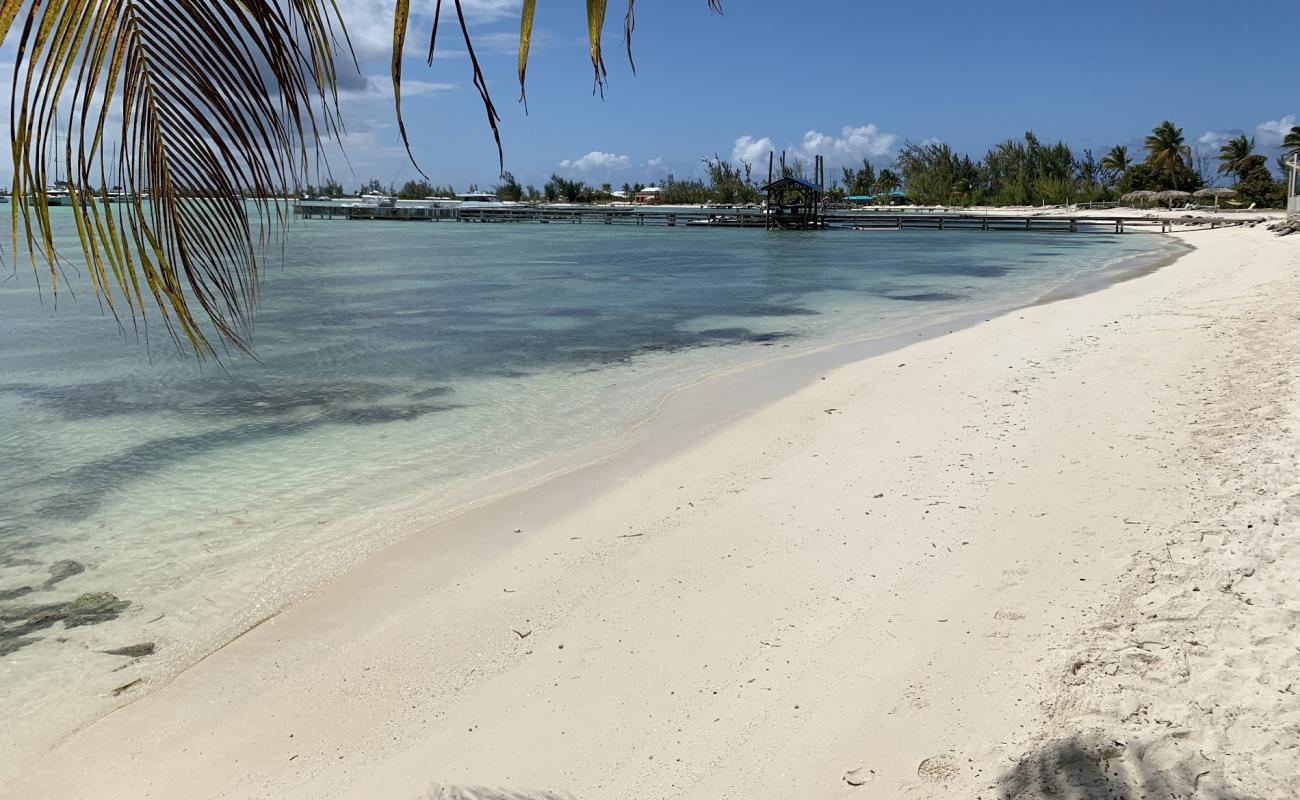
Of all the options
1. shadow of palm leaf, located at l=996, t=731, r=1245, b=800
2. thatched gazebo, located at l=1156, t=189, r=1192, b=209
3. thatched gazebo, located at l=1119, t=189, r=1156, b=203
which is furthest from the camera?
thatched gazebo, located at l=1119, t=189, r=1156, b=203

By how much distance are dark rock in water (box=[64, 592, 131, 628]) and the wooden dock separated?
23603mm

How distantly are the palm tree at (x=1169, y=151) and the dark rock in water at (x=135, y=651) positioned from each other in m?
71.7

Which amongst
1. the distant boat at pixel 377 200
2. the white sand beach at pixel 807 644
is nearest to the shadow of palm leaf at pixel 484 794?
the white sand beach at pixel 807 644

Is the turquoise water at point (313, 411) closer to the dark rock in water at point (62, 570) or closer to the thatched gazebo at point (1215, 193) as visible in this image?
the dark rock in water at point (62, 570)

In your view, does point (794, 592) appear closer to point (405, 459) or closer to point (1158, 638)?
point (1158, 638)

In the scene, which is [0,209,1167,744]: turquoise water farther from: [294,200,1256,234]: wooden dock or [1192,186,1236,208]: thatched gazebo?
[1192,186,1236,208]: thatched gazebo

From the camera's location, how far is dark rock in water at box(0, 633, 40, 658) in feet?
14.7

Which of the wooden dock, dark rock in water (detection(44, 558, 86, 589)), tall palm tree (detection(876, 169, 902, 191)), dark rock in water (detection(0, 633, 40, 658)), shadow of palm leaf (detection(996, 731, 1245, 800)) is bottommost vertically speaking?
dark rock in water (detection(0, 633, 40, 658))

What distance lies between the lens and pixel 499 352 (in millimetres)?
13766

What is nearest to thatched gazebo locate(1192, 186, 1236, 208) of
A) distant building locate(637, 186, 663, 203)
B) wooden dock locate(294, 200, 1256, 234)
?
wooden dock locate(294, 200, 1256, 234)

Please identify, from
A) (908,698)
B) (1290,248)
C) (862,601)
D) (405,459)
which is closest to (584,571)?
(862,601)

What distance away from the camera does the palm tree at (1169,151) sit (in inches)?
2394

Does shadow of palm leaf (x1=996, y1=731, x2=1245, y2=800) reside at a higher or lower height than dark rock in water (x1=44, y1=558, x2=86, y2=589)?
higher

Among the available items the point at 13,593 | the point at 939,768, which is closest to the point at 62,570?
the point at 13,593
